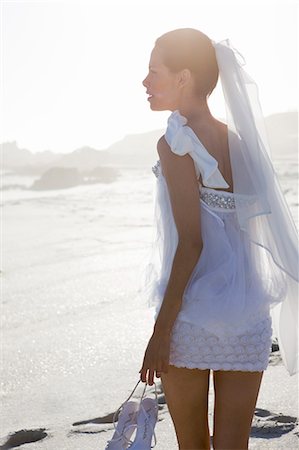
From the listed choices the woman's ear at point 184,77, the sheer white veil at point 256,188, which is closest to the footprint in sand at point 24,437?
the sheer white veil at point 256,188

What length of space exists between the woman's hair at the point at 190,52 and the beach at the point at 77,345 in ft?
2.14

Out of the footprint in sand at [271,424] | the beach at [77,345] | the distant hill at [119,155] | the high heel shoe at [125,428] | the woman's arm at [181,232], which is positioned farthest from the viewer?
the distant hill at [119,155]

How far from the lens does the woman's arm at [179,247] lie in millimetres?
2354

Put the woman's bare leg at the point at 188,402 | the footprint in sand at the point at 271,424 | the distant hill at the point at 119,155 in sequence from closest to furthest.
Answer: the woman's bare leg at the point at 188,402 < the footprint in sand at the point at 271,424 < the distant hill at the point at 119,155

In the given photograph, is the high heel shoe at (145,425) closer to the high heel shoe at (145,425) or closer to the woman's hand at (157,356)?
the high heel shoe at (145,425)

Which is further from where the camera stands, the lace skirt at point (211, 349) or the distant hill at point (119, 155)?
the distant hill at point (119, 155)

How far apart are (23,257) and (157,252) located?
20.1 ft

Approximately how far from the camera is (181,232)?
7.73 ft

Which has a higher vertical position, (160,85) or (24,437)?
(160,85)

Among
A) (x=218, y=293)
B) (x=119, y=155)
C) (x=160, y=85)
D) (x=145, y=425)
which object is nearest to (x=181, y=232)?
(x=218, y=293)

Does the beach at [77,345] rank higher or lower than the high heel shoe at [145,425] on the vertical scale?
lower

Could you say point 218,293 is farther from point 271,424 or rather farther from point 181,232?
point 271,424

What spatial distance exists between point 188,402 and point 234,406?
0.46 feet

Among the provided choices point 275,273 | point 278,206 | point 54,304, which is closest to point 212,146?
point 278,206
